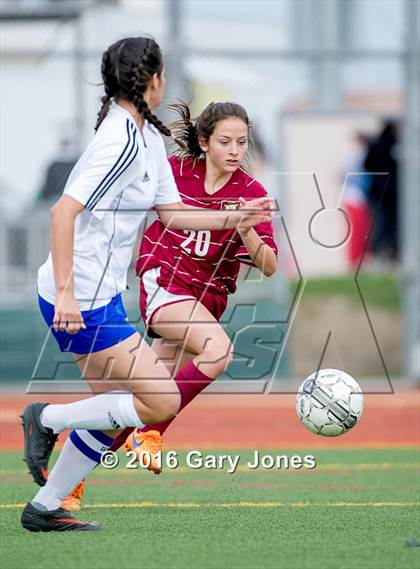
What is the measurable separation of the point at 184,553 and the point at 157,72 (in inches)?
75.1

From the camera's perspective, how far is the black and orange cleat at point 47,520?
18.5ft

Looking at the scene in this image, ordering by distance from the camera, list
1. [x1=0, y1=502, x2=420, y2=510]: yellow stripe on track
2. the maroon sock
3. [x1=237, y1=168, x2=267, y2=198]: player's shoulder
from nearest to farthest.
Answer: the maroon sock < [x1=0, y1=502, x2=420, y2=510]: yellow stripe on track < [x1=237, y1=168, x2=267, y2=198]: player's shoulder

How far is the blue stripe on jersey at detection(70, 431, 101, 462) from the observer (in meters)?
5.65

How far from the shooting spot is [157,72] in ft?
17.6

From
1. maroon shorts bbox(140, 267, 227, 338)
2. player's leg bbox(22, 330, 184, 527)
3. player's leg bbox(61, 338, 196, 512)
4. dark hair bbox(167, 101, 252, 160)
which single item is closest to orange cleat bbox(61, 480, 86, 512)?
player's leg bbox(61, 338, 196, 512)

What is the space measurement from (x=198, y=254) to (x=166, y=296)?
267 millimetres

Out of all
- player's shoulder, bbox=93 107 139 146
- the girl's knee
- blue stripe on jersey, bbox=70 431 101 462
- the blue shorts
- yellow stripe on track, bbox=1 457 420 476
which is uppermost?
player's shoulder, bbox=93 107 139 146

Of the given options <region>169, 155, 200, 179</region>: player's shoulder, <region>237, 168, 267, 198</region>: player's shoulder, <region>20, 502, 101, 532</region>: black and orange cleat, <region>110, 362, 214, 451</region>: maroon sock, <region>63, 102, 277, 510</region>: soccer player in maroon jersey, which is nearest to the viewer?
<region>20, 502, 101, 532</region>: black and orange cleat

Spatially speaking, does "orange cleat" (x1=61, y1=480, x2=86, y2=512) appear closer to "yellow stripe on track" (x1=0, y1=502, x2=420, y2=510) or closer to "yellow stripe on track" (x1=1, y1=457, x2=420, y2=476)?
"yellow stripe on track" (x1=0, y1=502, x2=420, y2=510)

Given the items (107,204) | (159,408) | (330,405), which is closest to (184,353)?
(330,405)

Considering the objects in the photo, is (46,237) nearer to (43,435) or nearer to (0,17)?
(0,17)

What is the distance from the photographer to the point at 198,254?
6.74 m

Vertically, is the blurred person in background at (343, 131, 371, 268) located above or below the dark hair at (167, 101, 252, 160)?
below

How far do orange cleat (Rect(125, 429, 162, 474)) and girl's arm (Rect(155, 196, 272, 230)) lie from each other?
40.5 inches
